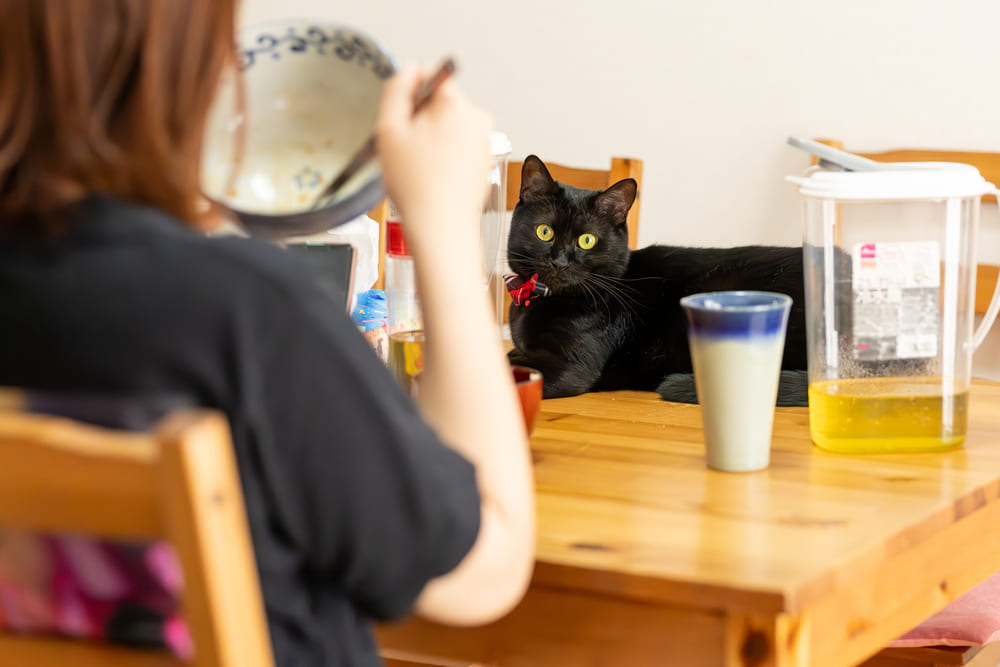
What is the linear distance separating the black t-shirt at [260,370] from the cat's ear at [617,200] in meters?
1.12

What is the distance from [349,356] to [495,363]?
0.17 m

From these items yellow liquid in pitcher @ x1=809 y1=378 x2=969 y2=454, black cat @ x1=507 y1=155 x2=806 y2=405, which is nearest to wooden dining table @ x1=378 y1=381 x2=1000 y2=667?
yellow liquid in pitcher @ x1=809 y1=378 x2=969 y2=454

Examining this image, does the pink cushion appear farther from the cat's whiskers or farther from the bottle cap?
the bottle cap

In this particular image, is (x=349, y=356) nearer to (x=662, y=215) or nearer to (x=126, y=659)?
(x=126, y=659)

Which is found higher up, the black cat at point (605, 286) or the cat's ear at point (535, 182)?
the cat's ear at point (535, 182)

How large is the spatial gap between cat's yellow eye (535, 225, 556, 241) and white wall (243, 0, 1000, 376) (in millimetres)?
1077

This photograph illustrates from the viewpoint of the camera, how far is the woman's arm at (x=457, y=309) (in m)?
0.67

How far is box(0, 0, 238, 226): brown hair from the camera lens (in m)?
0.56

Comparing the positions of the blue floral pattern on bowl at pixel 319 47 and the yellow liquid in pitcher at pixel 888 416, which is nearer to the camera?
the blue floral pattern on bowl at pixel 319 47

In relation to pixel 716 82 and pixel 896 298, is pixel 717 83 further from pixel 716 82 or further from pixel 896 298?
pixel 896 298

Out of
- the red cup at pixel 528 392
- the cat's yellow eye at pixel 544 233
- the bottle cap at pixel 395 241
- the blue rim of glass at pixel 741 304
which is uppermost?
the bottle cap at pixel 395 241

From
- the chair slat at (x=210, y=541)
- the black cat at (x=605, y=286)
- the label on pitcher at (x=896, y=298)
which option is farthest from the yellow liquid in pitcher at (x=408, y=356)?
the chair slat at (x=210, y=541)

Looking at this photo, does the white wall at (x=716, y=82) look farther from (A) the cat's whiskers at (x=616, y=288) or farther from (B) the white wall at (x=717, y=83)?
(A) the cat's whiskers at (x=616, y=288)

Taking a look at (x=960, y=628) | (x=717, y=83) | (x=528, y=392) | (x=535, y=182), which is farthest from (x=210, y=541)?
(x=717, y=83)
